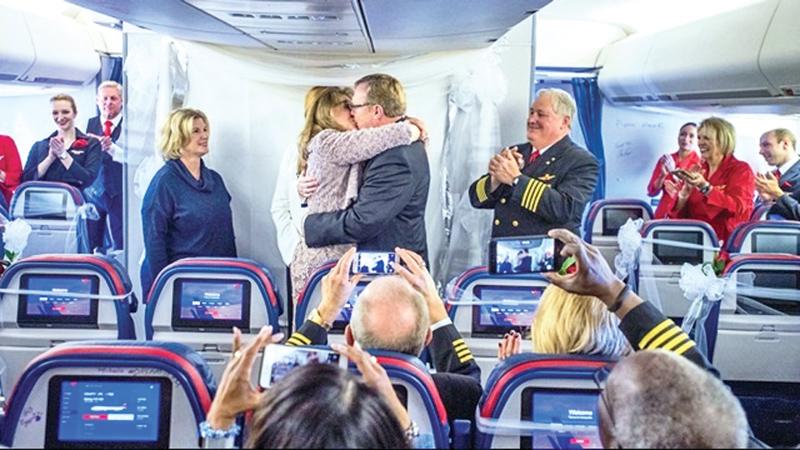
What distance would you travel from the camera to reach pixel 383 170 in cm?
429

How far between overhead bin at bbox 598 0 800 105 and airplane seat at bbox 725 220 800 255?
3.31 ft

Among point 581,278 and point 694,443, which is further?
point 581,278

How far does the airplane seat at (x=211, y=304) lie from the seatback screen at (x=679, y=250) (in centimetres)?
364

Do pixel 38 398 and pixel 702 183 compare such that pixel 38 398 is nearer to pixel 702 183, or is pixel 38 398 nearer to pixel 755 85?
pixel 702 183

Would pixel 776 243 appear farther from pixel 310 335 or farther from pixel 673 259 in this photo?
pixel 310 335

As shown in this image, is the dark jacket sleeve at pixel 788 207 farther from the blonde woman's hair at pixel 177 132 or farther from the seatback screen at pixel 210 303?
the seatback screen at pixel 210 303

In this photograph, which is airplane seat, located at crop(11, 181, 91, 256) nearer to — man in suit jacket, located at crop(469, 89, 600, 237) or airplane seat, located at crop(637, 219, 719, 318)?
man in suit jacket, located at crop(469, 89, 600, 237)

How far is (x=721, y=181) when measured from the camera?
22.7ft

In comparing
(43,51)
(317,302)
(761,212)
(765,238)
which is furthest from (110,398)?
(761,212)

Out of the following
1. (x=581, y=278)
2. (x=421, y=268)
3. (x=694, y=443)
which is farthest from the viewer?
(x=421, y=268)

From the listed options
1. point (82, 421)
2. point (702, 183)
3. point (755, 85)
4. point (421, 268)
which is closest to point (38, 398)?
point (82, 421)

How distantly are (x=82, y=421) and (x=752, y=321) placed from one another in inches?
170

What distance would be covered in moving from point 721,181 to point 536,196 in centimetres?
292

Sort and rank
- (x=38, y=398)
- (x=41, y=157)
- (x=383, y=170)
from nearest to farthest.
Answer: (x=38, y=398), (x=383, y=170), (x=41, y=157)
